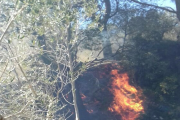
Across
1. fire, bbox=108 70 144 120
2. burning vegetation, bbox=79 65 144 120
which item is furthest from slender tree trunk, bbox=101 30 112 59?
fire, bbox=108 70 144 120

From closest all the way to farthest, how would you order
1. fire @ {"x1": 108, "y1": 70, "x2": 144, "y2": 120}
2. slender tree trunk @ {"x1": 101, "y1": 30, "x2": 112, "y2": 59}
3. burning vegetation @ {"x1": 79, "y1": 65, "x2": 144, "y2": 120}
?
1. slender tree trunk @ {"x1": 101, "y1": 30, "x2": 112, "y2": 59}
2. fire @ {"x1": 108, "y1": 70, "x2": 144, "y2": 120}
3. burning vegetation @ {"x1": 79, "y1": 65, "x2": 144, "y2": 120}

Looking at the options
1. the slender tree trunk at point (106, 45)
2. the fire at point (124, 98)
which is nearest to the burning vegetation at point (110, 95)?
the fire at point (124, 98)

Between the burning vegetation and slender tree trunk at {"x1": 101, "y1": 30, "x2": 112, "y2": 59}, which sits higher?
slender tree trunk at {"x1": 101, "y1": 30, "x2": 112, "y2": 59}

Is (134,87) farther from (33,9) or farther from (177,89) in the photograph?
(33,9)

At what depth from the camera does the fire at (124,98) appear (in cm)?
1410

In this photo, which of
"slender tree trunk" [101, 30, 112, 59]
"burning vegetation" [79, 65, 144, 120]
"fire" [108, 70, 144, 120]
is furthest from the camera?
"burning vegetation" [79, 65, 144, 120]

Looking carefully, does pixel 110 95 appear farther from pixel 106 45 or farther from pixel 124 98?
pixel 106 45

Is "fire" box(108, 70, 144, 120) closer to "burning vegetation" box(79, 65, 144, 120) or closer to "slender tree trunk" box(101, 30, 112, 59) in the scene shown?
"burning vegetation" box(79, 65, 144, 120)

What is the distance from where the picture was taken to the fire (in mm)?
14102

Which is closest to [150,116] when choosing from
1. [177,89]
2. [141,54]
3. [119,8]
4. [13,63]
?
[177,89]

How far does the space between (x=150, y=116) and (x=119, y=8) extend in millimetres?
6046

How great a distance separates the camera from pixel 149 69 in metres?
12.9

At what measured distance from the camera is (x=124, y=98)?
1498 centimetres

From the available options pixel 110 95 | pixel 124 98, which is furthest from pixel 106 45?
pixel 124 98
